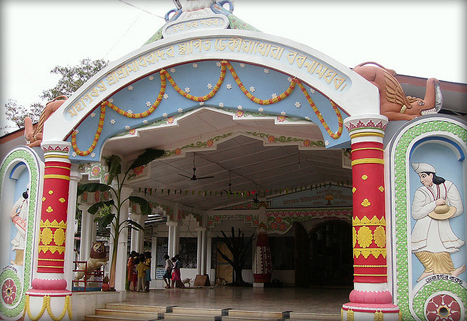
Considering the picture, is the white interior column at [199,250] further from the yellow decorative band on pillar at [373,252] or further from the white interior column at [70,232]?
the yellow decorative band on pillar at [373,252]

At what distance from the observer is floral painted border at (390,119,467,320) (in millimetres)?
5926

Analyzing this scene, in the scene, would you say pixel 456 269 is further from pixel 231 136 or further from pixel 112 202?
pixel 112 202

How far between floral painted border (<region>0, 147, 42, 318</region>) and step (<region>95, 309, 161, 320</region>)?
128 cm

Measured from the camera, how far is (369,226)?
6039 millimetres

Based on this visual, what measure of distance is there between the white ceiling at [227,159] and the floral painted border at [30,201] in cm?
128

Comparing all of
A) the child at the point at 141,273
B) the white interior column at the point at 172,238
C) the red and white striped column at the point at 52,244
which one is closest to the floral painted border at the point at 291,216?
the white interior column at the point at 172,238

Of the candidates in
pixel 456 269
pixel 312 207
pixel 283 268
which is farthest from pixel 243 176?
pixel 456 269

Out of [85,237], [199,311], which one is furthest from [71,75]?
[199,311]

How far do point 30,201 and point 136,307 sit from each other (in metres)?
2.38

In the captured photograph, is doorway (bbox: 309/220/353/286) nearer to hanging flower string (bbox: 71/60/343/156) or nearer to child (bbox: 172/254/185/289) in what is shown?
child (bbox: 172/254/185/289)

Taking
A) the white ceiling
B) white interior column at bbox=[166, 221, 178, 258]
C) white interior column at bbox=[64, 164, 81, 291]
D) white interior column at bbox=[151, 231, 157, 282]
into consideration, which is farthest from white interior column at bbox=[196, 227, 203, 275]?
white interior column at bbox=[64, 164, 81, 291]

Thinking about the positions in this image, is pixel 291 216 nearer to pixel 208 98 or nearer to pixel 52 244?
pixel 208 98

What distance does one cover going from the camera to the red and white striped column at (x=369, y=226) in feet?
19.1

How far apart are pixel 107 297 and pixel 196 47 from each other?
14.7 feet
